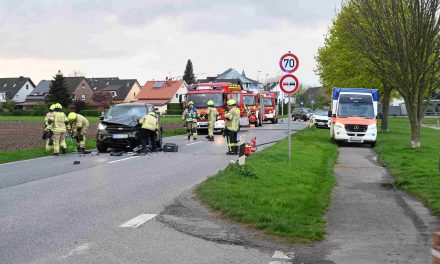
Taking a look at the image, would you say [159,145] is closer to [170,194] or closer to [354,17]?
[354,17]

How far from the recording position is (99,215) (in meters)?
8.52

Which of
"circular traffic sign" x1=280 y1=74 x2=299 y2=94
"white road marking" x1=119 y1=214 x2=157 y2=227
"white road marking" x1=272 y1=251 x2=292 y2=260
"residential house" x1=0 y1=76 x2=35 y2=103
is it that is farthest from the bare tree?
"residential house" x1=0 y1=76 x2=35 y2=103

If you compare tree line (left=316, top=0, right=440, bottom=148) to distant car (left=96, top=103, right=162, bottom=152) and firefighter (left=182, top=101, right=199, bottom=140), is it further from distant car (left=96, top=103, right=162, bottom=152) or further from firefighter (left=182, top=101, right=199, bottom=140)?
distant car (left=96, top=103, right=162, bottom=152)

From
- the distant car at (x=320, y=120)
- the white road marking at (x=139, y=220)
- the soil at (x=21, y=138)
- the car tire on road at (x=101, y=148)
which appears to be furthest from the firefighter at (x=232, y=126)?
the distant car at (x=320, y=120)

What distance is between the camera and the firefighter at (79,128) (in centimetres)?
2088

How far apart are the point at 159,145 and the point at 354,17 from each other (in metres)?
9.45

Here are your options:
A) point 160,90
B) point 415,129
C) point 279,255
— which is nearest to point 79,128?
point 415,129

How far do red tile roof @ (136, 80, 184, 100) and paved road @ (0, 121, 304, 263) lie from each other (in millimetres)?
104866

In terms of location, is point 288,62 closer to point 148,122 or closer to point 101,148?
point 148,122

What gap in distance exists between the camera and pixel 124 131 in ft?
68.0

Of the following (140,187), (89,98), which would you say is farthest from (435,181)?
(89,98)

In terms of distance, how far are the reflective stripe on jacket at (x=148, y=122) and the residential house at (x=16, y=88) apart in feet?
394

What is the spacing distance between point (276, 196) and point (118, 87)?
12712 cm

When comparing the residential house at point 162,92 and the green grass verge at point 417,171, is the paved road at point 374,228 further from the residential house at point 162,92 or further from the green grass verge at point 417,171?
the residential house at point 162,92
